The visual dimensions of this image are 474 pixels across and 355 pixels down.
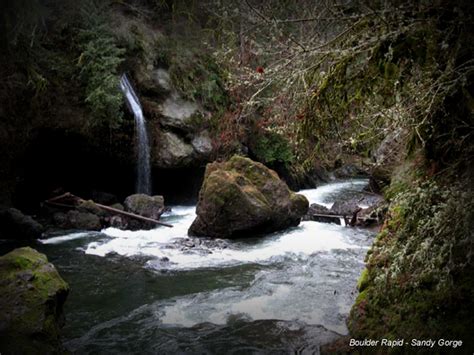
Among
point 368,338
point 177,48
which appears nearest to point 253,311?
point 368,338

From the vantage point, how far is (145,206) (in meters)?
13.4

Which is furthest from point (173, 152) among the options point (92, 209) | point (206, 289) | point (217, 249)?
point (206, 289)

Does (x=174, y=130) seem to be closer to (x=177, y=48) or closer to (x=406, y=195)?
(x=177, y=48)

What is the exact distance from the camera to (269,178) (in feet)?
41.9

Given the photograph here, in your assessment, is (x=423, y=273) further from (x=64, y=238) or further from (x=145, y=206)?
(x=145, y=206)

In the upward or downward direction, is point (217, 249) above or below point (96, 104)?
below

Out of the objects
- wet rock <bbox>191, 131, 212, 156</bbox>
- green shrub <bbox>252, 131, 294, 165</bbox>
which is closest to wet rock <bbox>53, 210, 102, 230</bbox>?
wet rock <bbox>191, 131, 212, 156</bbox>

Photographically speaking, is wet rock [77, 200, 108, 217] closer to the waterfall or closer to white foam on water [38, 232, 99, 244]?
white foam on water [38, 232, 99, 244]

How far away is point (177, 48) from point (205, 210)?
969 cm

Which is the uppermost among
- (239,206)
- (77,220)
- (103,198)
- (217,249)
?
(239,206)

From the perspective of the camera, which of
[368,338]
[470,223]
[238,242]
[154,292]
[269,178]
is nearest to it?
[470,223]

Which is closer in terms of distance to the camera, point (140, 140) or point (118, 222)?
point (118, 222)

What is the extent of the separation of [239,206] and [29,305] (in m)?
6.94

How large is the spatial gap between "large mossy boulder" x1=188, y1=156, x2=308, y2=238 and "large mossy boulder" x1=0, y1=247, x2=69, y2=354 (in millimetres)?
5849
